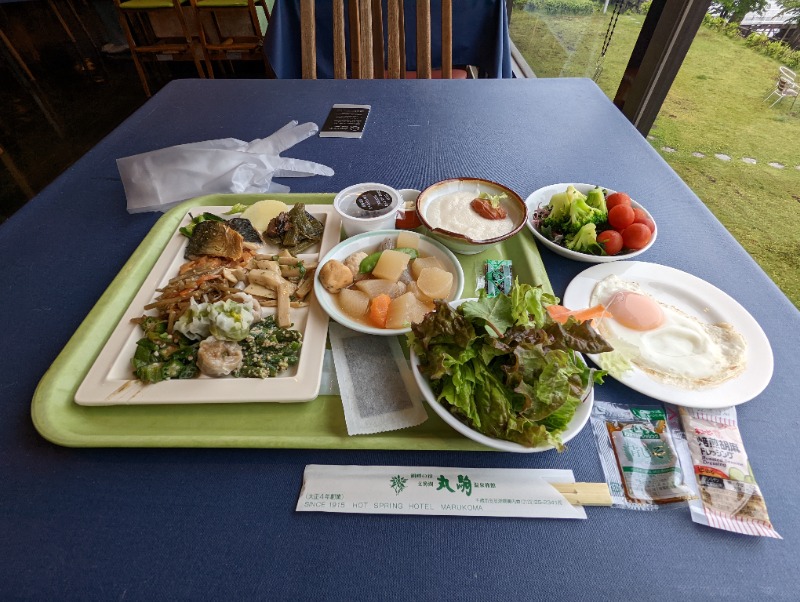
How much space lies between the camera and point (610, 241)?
1.49 metres

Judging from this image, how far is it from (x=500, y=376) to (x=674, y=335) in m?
0.63

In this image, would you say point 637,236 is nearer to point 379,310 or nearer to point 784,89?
point 379,310

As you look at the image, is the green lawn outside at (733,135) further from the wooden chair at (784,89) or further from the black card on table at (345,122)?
the black card on table at (345,122)

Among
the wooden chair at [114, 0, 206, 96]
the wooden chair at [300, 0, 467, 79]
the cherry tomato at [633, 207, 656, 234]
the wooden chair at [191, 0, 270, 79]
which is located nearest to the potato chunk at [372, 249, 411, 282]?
the cherry tomato at [633, 207, 656, 234]

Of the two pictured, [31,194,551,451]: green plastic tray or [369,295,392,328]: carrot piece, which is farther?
[369,295,392,328]: carrot piece

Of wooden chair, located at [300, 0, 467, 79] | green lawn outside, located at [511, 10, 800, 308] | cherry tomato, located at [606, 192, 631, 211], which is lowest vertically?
green lawn outside, located at [511, 10, 800, 308]

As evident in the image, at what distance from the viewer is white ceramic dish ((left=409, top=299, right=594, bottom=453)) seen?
90 cm

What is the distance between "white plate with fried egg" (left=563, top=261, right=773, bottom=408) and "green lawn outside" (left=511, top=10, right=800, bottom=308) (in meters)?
1.76

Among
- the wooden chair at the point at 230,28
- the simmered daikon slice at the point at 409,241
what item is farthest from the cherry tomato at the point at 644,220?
the wooden chair at the point at 230,28

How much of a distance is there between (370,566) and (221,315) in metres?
0.73

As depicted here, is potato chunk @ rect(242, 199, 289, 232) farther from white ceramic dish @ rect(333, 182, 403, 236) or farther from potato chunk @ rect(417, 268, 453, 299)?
potato chunk @ rect(417, 268, 453, 299)

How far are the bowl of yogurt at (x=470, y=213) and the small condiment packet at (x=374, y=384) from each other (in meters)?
0.48

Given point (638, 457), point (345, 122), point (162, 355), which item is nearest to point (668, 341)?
point (638, 457)

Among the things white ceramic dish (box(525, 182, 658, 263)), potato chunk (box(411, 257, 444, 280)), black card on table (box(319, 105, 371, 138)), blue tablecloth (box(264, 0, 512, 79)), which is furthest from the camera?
blue tablecloth (box(264, 0, 512, 79))
